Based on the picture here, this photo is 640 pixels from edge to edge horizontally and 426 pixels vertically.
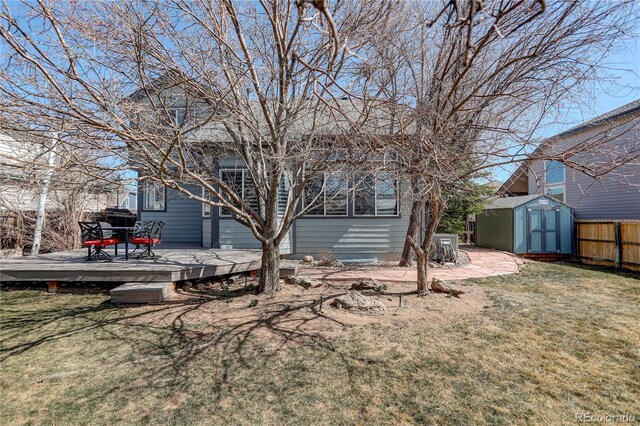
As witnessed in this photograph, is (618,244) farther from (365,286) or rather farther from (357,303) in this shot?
(357,303)

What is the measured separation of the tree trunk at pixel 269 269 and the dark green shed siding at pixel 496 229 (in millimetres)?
10178

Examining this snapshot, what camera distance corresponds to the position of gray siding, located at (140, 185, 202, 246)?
11906 millimetres

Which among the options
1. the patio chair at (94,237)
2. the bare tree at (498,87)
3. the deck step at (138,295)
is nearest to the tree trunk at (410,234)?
the bare tree at (498,87)

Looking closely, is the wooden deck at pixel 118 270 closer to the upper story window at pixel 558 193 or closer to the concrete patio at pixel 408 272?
the concrete patio at pixel 408 272

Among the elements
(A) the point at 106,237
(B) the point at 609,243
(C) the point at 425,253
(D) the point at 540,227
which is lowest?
(B) the point at 609,243

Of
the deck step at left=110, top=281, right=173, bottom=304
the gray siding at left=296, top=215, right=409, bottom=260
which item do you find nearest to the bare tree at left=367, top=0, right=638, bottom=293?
the gray siding at left=296, top=215, right=409, bottom=260

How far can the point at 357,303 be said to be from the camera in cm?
498

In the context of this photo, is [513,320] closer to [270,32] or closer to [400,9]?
[400,9]

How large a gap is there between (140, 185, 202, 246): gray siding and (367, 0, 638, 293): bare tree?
9.07 m

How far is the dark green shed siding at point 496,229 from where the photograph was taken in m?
12.5

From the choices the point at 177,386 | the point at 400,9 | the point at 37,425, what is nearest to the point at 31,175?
the point at 37,425

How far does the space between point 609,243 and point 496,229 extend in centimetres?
394

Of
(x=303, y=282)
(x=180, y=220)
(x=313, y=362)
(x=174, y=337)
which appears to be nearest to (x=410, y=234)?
(x=303, y=282)

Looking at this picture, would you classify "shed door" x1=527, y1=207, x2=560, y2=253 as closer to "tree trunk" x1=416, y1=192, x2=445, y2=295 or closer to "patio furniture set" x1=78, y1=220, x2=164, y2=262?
"tree trunk" x1=416, y1=192, x2=445, y2=295
